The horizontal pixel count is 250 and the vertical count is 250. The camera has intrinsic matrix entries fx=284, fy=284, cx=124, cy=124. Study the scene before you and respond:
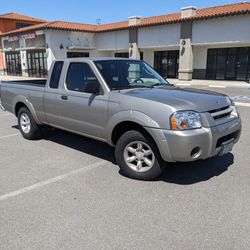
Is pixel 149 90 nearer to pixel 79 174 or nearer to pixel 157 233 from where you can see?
pixel 79 174

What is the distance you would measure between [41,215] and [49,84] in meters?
3.09

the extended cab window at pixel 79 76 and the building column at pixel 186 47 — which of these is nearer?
the extended cab window at pixel 79 76

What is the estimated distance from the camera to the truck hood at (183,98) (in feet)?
12.7

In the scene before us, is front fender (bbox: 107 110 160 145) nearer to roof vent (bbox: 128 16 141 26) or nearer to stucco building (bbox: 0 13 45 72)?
roof vent (bbox: 128 16 141 26)

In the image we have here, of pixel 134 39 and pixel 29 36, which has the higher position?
pixel 29 36

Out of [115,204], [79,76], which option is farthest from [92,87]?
[115,204]

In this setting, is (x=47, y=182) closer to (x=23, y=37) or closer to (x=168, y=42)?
(x=168, y=42)

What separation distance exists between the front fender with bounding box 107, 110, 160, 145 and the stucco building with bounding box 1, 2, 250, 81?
20.3m

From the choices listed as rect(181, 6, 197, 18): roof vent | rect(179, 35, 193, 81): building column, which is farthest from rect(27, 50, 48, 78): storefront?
rect(181, 6, 197, 18): roof vent

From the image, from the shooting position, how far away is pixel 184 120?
3.73 m

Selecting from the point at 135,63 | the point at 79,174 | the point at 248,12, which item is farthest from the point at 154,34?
the point at 79,174

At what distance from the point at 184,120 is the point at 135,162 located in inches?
42.7

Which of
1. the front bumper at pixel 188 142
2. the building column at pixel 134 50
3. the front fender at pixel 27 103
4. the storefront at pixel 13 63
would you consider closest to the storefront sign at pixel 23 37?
the storefront at pixel 13 63

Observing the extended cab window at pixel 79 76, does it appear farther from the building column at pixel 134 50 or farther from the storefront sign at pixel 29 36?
the storefront sign at pixel 29 36
